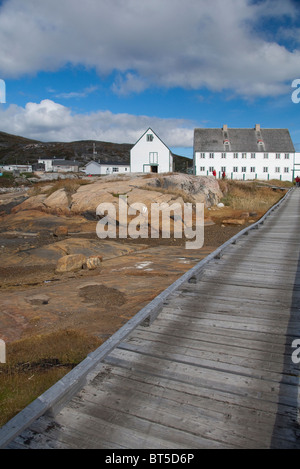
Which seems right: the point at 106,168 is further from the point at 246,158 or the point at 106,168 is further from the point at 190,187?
the point at 190,187

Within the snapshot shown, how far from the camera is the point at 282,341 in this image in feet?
13.6

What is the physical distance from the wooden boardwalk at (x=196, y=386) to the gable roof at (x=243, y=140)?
2184 inches

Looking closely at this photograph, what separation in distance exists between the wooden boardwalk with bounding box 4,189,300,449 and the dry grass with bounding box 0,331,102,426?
3.63 feet

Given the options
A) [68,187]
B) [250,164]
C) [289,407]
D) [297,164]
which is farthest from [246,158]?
[289,407]

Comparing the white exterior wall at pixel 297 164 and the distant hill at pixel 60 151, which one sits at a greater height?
the distant hill at pixel 60 151

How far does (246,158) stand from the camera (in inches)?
2271

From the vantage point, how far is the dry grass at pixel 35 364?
3.98 m

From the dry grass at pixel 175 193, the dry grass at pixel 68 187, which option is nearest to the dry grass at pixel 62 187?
the dry grass at pixel 68 187

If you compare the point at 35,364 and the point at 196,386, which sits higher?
the point at 196,386

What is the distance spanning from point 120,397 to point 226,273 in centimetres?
452

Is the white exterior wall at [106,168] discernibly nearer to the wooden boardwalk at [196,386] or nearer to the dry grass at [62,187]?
the dry grass at [62,187]

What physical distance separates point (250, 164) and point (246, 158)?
1231 millimetres

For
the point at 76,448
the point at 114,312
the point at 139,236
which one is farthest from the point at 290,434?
the point at 139,236

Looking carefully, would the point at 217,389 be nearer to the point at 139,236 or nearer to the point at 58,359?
the point at 58,359
